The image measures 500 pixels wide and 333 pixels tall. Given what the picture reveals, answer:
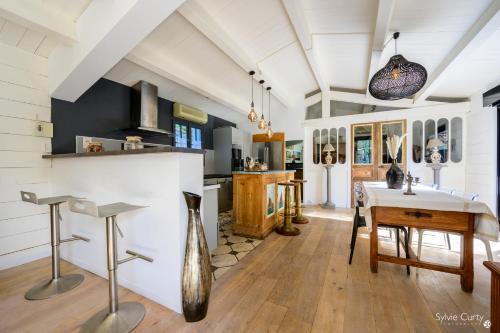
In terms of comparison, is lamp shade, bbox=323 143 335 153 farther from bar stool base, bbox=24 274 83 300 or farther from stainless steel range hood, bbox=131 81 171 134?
bar stool base, bbox=24 274 83 300

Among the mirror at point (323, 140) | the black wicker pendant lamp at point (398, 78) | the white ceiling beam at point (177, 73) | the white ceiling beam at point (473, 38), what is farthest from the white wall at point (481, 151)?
the white ceiling beam at point (177, 73)

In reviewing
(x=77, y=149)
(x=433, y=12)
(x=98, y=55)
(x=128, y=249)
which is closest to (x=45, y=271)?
(x=128, y=249)

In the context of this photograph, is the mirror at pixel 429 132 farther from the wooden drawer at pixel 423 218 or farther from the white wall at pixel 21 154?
the white wall at pixel 21 154

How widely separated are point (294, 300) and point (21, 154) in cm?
326

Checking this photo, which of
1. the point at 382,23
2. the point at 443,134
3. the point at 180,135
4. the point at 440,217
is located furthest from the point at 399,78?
the point at 180,135

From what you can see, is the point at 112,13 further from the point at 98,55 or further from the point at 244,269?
the point at 244,269

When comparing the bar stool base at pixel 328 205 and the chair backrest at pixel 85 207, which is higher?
the chair backrest at pixel 85 207

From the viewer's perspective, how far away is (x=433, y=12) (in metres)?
2.14

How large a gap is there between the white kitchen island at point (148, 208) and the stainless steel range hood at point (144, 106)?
1398 mm

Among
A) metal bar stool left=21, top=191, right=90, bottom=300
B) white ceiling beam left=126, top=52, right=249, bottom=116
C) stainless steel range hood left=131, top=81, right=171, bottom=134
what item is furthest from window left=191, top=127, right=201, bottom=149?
metal bar stool left=21, top=191, right=90, bottom=300

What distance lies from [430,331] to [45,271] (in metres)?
3.40

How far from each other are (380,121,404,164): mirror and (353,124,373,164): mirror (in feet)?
0.76

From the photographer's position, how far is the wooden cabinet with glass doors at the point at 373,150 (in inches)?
181

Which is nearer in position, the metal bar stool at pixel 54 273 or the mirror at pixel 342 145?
the metal bar stool at pixel 54 273
